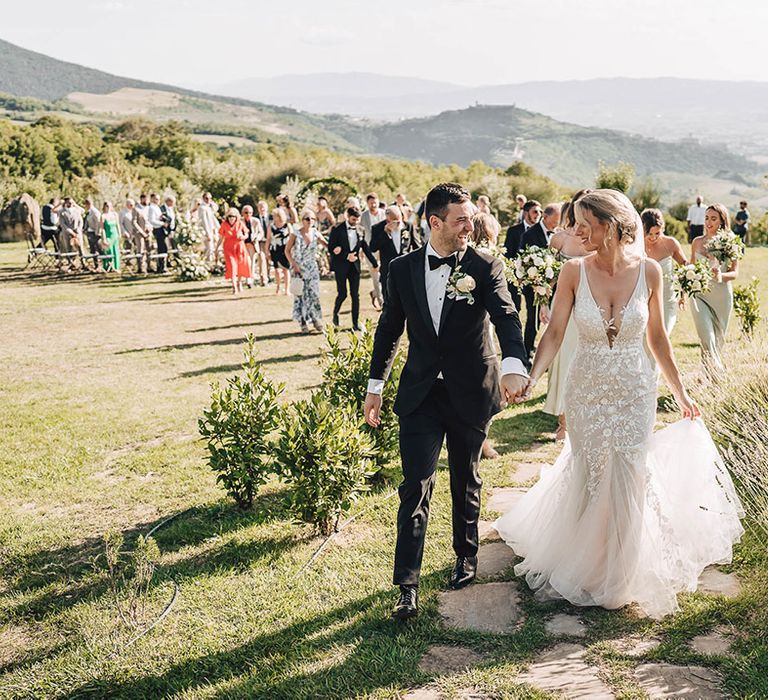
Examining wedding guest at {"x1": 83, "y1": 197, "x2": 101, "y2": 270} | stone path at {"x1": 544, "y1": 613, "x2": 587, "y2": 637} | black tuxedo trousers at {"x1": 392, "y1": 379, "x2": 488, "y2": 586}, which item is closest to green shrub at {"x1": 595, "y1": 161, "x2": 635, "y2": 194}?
wedding guest at {"x1": 83, "y1": 197, "x2": 101, "y2": 270}

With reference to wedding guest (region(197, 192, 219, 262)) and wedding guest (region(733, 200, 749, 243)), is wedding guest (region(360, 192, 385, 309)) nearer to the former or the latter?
wedding guest (region(197, 192, 219, 262))

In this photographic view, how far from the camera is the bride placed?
433 cm

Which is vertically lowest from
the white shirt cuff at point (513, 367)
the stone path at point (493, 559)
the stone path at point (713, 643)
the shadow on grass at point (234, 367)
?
the stone path at point (713, 643)

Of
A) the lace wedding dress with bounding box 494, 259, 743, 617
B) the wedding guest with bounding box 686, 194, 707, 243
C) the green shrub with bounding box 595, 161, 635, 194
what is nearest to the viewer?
the lace wedding dress with bounding box 494, 259, 743, 617

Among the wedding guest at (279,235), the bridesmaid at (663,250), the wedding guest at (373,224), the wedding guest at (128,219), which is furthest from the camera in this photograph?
the wedding guest at (128,219)

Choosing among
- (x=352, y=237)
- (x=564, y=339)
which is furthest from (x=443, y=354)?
(x=352, y=237)

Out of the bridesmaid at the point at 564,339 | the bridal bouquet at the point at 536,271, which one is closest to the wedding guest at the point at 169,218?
the bridesmaid at the point at 564,339

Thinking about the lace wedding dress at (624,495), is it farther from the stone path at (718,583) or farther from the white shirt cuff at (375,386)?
the white shirt cuff at (375,386)

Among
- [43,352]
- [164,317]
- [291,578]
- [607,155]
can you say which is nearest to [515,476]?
[291,578]

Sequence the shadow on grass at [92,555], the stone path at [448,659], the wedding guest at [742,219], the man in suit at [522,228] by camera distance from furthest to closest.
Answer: the wedding guest at [742,219]
the man in suit at [522,228]
the shadow on grass at [92,555]
the stone path at [448,659]

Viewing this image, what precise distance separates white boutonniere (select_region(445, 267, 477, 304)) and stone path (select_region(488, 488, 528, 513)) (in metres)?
2.27

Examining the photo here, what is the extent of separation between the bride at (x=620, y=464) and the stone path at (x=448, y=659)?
74cm

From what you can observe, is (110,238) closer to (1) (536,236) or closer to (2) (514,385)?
(1) (536,236)

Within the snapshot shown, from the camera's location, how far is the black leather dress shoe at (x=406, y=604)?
425cm
